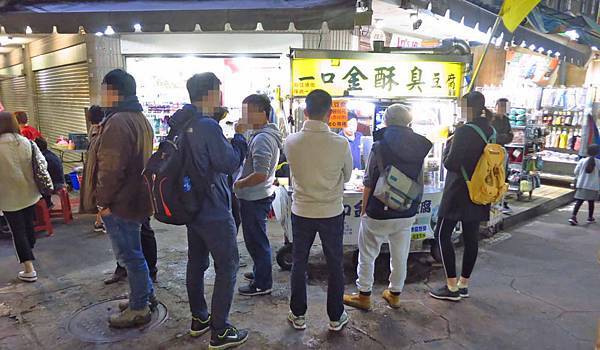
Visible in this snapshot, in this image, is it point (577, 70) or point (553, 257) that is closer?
point (553, 257)

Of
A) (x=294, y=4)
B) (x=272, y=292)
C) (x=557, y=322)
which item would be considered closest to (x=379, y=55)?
(x=294, y=4)

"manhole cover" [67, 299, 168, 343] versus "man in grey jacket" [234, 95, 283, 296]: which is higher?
"man in grey jacket" [234, 95, 283, 296]

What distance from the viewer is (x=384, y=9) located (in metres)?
6.65

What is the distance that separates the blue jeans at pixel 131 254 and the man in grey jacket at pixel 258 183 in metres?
0.96

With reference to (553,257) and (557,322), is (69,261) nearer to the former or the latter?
(557,322)

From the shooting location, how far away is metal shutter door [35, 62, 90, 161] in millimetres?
9273

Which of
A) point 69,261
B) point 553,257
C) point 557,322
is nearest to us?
point 557,322

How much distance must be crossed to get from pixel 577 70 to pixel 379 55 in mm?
10931

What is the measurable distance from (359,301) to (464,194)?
1.43 meters

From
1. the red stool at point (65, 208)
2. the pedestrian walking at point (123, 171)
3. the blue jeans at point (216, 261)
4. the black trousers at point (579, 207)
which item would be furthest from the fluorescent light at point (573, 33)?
the red stool at point (65, 208)

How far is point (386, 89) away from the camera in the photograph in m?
4.91

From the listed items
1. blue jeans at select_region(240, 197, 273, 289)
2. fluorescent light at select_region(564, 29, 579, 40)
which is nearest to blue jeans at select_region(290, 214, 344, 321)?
blue jeans at select_region(240, 197, 273, 289)

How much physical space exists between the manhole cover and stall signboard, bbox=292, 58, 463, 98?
2708 mm

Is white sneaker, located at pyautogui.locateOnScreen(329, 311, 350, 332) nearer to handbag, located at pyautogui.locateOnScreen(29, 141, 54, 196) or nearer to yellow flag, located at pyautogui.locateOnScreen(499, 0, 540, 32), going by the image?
handbag, located at pyautogui.locateOnScreen(29, 141, 54, 196)
